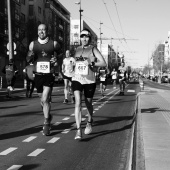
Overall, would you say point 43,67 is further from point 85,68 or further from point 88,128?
point 88,128

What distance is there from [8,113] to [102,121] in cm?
279

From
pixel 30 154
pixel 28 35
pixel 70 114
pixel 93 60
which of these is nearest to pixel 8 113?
pixel 70 114

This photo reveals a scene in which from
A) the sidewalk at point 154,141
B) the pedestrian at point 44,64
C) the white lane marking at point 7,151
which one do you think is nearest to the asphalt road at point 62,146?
the white lane marking at point 7,151

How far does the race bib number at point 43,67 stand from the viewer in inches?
250

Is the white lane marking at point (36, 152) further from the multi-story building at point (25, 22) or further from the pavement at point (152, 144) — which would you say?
the multi-story building at point (25, 22)

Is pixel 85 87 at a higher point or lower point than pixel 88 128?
higher

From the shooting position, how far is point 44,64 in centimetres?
636

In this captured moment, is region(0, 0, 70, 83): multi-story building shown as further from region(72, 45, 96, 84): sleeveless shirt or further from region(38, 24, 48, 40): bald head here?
region(72, 45, 96, 84): sleeveless shirt

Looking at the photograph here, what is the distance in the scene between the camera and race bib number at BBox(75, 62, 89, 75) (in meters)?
6.06

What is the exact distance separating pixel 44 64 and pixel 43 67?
0.18 feet

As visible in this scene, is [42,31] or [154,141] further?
[42,31]

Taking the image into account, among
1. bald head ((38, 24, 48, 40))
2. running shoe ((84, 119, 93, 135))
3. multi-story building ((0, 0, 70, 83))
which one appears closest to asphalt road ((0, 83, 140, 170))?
running shoe ((84, 119, 93, 135))

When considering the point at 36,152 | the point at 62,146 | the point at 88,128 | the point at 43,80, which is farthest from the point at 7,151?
the point at 88,128

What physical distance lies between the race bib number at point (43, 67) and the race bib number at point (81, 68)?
22.5 inches
